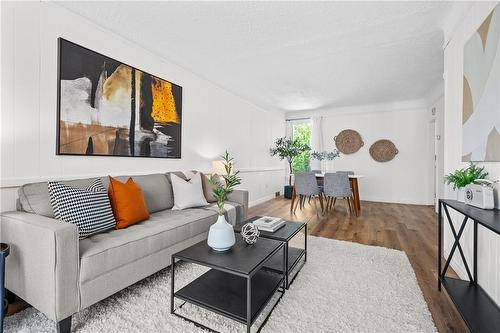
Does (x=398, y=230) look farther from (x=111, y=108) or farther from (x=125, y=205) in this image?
(x=111, y=108)

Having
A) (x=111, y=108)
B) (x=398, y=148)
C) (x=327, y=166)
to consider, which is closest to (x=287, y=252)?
(x=111, y=108)

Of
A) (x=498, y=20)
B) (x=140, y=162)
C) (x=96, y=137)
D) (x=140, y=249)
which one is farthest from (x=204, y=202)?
(x=498, y=20)

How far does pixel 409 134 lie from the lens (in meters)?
5.53

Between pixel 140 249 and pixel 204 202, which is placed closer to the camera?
pixel 140 249

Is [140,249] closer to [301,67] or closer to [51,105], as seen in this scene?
[51,105]

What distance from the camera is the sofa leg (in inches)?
50.0

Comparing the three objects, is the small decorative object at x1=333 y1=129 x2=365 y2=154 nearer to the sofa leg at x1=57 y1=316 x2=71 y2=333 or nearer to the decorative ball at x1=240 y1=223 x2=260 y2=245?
the decorative ball at x1=240 y1=223 x2=260 y2=245

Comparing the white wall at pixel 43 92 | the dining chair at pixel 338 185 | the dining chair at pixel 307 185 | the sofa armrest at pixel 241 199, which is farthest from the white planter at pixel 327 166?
the white wall at pixel 43 92

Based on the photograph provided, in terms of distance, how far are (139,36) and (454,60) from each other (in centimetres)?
327

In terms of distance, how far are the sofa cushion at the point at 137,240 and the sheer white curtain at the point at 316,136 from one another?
4724 mm

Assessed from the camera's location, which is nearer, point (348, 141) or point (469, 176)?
point (469, 176)

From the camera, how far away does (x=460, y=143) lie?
210 cm

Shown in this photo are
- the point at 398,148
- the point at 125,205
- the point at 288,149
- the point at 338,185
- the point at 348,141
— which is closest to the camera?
the point at 125,205

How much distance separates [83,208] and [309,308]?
1708 millimetres
